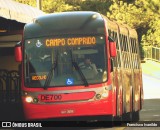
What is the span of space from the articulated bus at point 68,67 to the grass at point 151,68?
3864 centimetres

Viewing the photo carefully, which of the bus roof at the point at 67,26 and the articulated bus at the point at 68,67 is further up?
the bus roof at the point at 67,26

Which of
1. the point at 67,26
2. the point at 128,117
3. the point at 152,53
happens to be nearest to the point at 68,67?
the point at 67,26

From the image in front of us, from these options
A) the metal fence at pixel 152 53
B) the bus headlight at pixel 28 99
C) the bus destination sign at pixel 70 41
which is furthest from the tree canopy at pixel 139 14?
the bus headlight at pixel 28 99

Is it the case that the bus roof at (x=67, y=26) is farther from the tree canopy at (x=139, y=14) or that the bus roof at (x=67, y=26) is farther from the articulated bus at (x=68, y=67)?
the tree canopy at (x=139, y=14)

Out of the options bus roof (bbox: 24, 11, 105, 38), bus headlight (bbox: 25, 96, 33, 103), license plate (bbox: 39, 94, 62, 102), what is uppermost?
bus roof (bbox: 24, 11, 105, 38)

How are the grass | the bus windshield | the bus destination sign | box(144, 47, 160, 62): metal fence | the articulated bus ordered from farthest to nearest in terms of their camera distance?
box(144, 47, 160, 62): metal fence → the grass → the bus destination sign → the bus windshield → the articulated bus

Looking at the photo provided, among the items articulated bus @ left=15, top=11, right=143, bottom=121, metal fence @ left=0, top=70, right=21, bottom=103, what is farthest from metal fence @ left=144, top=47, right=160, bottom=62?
articulated bus @ left=15, top=11, right=143, bottom=121

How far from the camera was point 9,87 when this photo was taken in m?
20.3

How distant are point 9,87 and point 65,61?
218 inches

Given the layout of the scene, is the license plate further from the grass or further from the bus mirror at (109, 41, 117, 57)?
the grass

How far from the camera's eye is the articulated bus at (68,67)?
49.1 feet

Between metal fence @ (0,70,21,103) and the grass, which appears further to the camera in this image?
the grass

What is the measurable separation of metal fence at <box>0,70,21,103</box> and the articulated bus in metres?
4.54

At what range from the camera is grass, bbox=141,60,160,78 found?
55.7 metres
